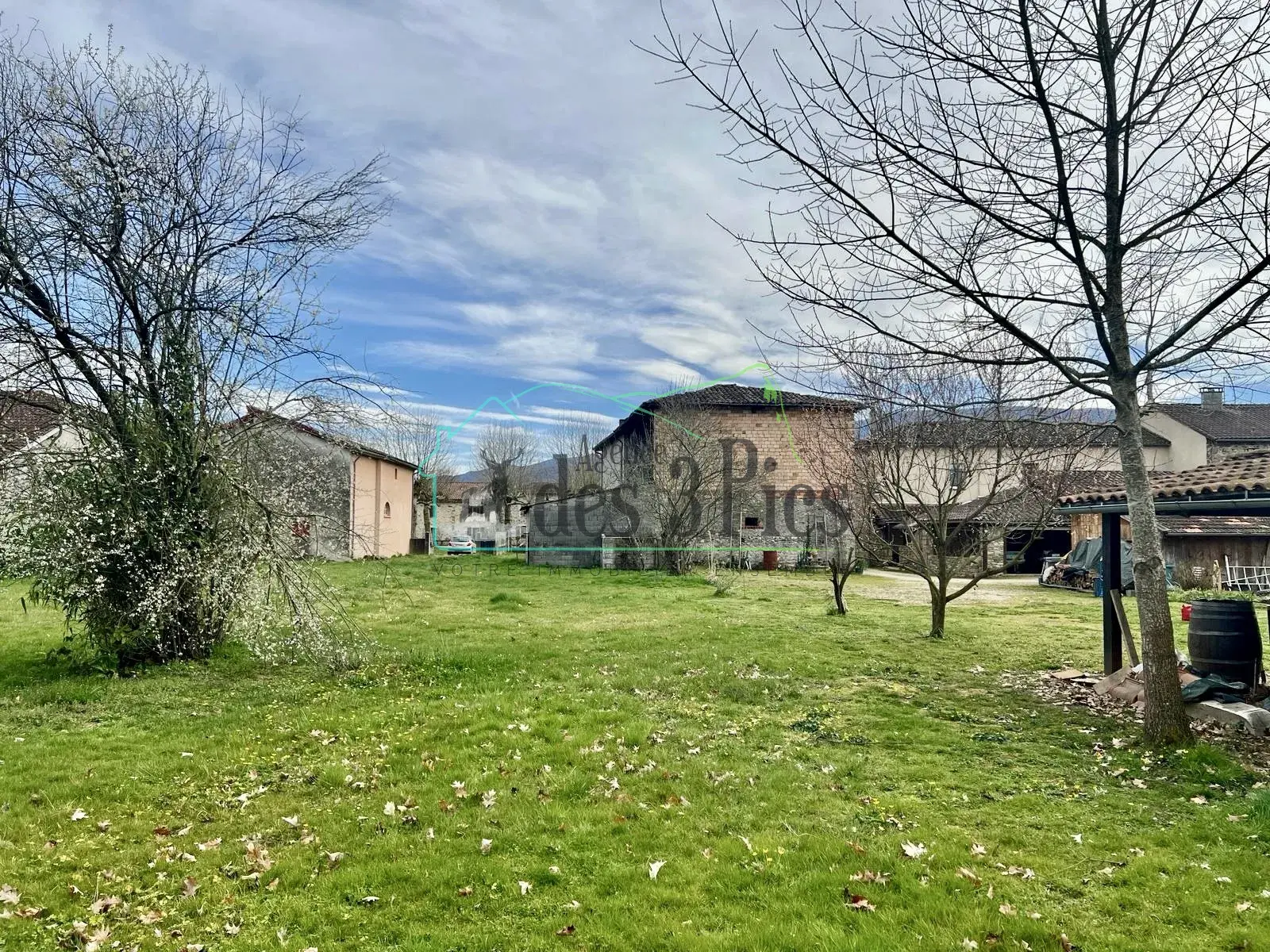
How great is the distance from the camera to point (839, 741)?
615 centimetres

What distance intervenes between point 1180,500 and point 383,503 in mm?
29242

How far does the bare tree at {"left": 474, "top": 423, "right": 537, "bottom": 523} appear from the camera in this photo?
1928 inches

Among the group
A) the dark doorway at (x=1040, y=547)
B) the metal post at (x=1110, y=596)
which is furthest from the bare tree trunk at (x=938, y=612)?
the dark doorway at (x=1040, y=547)

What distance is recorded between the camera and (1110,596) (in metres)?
8.53

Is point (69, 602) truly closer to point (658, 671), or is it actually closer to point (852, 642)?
point (658, 671)

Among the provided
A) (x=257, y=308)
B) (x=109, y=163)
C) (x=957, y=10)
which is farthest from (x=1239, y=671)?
(x=109, y=163)

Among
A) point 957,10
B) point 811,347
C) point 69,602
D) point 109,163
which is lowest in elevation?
point 69,602

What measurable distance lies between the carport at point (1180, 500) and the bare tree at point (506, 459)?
136 ft

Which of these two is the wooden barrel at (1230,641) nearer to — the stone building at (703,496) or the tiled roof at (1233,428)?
the stone building at (703,496)

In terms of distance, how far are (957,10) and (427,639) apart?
9913 mm

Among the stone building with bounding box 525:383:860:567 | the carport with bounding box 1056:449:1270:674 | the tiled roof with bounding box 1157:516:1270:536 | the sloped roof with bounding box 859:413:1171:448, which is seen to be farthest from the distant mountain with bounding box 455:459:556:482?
the carport with bounding box 1056:449:1270:674

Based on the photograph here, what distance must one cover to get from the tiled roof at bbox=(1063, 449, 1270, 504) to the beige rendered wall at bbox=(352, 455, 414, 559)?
872 inches

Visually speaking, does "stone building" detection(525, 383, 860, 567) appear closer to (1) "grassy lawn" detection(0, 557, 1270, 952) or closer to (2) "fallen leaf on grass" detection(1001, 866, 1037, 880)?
(1) "grassy lawn" detection(0, 557, 1270, 952)

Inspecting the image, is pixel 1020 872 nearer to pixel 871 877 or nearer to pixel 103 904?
pixel 871 877
